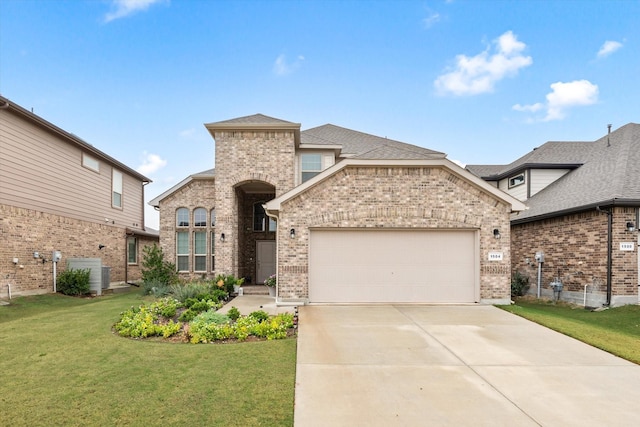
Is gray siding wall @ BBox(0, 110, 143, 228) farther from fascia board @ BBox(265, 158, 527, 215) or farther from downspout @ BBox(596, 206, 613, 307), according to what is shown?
downspout @ BBox(596, 206, 613, 307)

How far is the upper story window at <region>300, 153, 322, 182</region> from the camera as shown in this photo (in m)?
14.8

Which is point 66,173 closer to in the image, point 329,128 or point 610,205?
point 329,128

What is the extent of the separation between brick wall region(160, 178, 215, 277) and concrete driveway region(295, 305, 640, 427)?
953 cm

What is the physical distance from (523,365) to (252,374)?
13.5ft

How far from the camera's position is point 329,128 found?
1925 cm

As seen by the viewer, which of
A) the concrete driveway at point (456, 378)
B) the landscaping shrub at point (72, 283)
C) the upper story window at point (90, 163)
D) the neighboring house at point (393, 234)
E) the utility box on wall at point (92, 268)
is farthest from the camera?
the upper story window at point (90, 163)

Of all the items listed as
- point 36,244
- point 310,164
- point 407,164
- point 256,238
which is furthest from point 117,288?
point 407,164

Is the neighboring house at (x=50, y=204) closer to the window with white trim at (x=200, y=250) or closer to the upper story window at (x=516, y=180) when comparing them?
the window with white trim at (x=200, y=250)

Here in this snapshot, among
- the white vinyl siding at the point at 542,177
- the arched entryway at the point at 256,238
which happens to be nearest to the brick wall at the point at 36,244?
the arched entryway at the point at 256,238

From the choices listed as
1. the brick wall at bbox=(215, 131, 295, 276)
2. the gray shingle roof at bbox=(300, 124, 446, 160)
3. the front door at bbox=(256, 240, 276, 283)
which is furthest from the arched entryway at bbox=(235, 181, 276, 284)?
the gray shingle roof at bbox=(300, 124, 446, 160)

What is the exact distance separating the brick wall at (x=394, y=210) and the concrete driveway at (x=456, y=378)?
9.12 feet

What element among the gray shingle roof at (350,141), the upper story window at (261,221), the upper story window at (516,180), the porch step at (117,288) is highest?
the gray shingle roof at (350,141)

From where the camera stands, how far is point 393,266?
414 inches

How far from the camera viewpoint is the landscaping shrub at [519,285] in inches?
529
